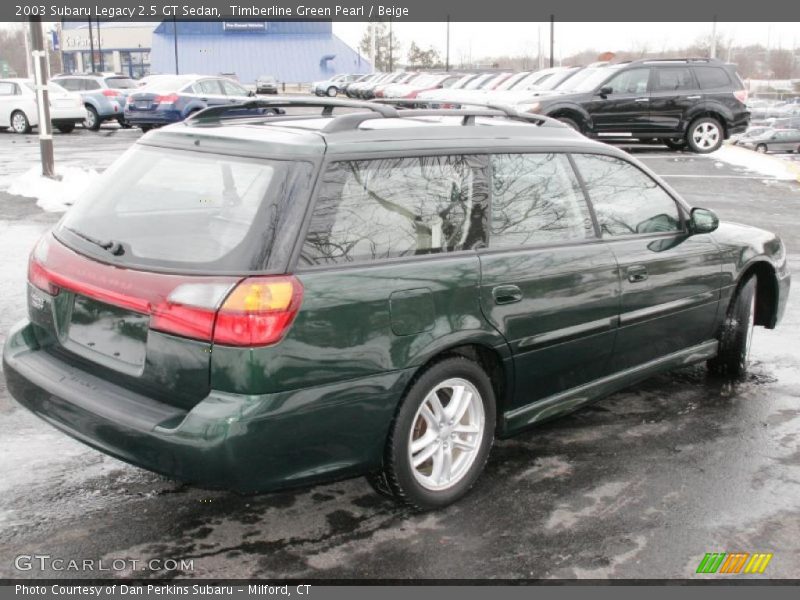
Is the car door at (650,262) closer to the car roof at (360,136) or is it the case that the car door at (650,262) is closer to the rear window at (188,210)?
the car roof at (360,136)

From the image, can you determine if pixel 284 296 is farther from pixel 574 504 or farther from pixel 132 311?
pixel 574 504

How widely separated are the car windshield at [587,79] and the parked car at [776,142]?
28.0 meters

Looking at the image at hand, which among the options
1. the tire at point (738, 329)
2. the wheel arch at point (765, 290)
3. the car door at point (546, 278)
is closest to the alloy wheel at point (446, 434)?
the car door at point (546, 278)

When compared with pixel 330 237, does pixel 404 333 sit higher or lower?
lower

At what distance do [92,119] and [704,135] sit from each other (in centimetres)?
1867

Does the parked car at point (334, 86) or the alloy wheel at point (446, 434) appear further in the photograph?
Answer: the parked car at point (334, 86)

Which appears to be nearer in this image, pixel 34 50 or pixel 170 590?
pixel 170 590

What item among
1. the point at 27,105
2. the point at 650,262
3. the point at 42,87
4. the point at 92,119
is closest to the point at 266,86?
the point at 92,119

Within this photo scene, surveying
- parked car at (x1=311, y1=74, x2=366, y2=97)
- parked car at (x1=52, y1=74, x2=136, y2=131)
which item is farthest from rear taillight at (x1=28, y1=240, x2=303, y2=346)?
parked car at (x1=311, y1=74, x2=366, y2=97)

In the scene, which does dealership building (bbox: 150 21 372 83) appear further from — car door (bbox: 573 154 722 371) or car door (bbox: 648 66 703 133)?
car door (bbox: 573 154 722 371)

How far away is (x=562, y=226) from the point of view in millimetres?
4293

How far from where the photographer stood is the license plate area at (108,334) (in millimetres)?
3346

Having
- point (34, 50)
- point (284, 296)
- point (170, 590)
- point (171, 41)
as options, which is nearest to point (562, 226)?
point (284, 296)

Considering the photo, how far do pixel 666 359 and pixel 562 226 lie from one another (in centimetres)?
116
